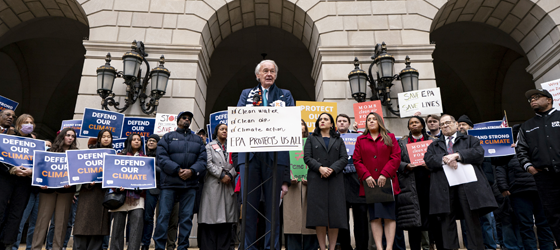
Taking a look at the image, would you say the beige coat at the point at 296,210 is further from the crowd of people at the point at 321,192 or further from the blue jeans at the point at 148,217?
the blue jeans at the point at 148,217

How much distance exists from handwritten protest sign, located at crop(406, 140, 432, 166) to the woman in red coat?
0.42 meters

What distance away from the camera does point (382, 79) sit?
7.28 metres

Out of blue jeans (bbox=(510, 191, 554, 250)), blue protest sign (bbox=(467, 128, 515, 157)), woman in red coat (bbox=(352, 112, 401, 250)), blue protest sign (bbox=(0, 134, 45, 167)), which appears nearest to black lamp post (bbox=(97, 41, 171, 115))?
blue protest sign (bbox=(0, 134, 45, 167))

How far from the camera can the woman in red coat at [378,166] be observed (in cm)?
425

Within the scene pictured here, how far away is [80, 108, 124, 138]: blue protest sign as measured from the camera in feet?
20.7

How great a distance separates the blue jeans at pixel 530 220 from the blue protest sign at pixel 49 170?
20.7ft

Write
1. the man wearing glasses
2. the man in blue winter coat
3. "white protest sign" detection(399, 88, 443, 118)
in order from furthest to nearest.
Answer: "white protest sign" detection(399, 88, 443, 118)
the man in blue winter coat
the man wearing glasses

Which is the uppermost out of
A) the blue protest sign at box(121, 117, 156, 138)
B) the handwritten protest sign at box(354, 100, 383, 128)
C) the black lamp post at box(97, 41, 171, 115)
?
the black lamp post at box(97, 41, 171, 115)

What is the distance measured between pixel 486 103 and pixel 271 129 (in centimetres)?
1414

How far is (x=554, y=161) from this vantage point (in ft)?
13.9

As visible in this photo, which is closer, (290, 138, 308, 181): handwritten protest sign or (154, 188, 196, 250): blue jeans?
(154, 188, 196, 250): blue jeans

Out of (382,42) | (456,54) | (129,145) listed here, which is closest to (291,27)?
(382,42)

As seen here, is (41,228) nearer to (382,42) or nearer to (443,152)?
(443,152)

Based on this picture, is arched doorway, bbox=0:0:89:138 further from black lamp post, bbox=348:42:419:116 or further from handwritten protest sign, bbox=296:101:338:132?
black lamp post, bbox=348:42:419:116
